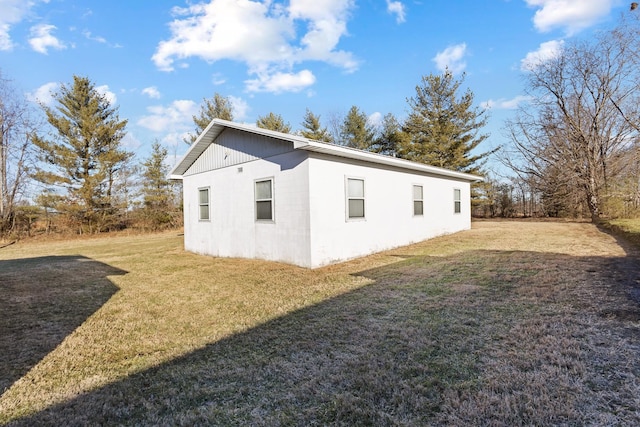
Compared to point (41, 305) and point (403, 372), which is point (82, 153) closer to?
point (41, 305)

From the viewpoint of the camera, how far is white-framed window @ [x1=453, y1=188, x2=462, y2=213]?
1400 centimetres

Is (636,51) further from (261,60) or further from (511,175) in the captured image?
(261,60)

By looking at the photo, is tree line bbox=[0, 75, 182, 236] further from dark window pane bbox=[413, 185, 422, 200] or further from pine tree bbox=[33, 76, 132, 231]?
dark window pane bbox=[413, 185, 422, 200]

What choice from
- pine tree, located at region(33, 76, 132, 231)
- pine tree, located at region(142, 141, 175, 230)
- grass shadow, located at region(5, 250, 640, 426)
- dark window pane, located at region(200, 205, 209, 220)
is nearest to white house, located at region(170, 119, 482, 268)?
dark window pane, located at region(200, 205, 209, 220)

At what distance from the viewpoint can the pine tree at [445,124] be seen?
22375 mm

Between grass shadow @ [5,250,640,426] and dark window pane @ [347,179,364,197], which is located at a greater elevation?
dark window pane @ [347,179,364,197]

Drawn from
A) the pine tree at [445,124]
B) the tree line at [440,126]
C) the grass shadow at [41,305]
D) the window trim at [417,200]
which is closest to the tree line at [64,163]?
the tree line at [440,126]

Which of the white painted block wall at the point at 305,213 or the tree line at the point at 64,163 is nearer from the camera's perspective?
the white painted block wall at the point at 305,213

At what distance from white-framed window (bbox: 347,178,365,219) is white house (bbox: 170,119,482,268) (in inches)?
1.0

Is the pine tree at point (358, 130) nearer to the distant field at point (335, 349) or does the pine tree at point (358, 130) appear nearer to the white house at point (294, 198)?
the white house at point (294, 198)

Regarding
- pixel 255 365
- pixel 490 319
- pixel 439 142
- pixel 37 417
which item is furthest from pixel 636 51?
pixel 37 417

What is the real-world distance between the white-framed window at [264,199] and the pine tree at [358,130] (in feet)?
62.0

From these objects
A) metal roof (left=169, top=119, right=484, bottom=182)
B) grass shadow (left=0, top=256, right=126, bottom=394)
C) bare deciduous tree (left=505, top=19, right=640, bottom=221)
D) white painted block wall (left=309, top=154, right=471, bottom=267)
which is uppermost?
bare deciduous tree (left=505, top=19, right=640, bottom=221)

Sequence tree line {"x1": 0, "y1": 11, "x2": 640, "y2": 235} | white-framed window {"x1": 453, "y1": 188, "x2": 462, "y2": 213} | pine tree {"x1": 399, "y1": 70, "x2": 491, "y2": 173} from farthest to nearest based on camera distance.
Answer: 1. pine tree {"x1": 399, "y1": 70, "x2": 491, "y2": 173}
2. tree line {"x1": 0, "y1": 11, "x2": 640, "y2": 235}
3. white-framed window {"x1": 453, "y1": 188, "x2": 462, "y2": 213}
